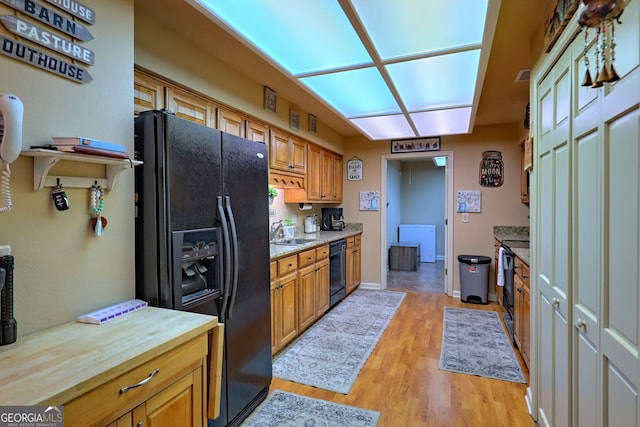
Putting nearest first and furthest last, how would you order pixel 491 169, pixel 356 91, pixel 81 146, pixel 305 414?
pixel 81 146, pixel 305 414, pixel 356 91, pixel 491 169

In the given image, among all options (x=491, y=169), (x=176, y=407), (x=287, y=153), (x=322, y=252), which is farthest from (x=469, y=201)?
(x=176, y=407)

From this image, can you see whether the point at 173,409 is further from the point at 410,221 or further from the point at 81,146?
the point at 410,221

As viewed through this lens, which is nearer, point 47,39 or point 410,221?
point 47,39

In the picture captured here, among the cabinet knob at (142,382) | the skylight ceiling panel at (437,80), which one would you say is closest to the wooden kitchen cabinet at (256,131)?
the skylight ceiling panel at (437,80)

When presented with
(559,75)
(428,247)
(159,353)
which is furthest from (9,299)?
(428,247)

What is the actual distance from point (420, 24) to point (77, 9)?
1.65 m

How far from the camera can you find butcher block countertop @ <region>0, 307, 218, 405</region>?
0.87 metres

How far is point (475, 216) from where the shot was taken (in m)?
4.87

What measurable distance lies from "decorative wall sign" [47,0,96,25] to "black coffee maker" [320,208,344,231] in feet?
13.9

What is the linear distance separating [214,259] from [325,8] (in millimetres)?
1483

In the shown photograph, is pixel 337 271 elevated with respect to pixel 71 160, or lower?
lower

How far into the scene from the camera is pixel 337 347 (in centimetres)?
315

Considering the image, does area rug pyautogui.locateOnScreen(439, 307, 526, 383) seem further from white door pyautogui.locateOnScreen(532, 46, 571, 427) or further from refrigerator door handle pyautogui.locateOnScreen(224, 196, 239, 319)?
refrigerator door handle pyautogui.locateOnScreen(224, 196, 239, 319)

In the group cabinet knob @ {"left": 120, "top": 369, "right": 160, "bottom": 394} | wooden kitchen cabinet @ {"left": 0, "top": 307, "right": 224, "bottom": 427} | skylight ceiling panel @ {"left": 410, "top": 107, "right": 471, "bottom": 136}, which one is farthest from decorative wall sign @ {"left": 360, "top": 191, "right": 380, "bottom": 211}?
cabinet knob @ {"left": 120, "top": 369, "right": 160, "bottom": 394}
